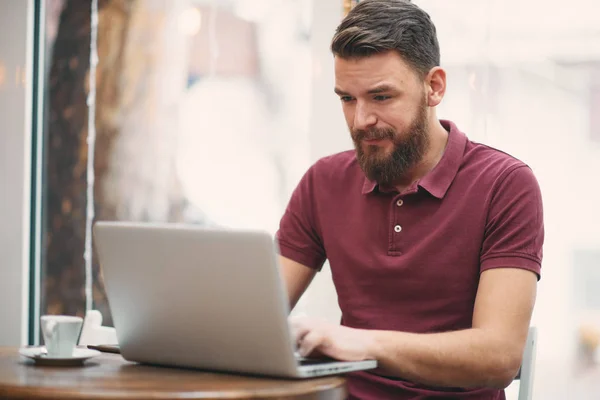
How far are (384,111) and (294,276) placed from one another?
0.41 meters

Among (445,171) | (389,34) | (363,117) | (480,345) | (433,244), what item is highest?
(389,34)

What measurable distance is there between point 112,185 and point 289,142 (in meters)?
0.82

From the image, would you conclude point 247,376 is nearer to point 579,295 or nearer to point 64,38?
point 579,295

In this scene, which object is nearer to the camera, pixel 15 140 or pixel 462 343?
pixel 462 343

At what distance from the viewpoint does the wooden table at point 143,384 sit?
1.20m

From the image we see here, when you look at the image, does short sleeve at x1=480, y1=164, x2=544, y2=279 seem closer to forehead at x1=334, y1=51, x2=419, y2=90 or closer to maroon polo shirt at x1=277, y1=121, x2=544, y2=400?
maroon polo shirt at x1=277, y1=121, x2=544, y2=400

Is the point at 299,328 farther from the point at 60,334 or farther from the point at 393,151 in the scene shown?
the point at 393,151

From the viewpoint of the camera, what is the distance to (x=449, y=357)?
151 cm

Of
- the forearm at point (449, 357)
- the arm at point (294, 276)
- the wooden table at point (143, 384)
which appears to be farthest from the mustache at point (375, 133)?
the wooden table at point (143, 384)

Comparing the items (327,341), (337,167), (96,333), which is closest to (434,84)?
(337,167)

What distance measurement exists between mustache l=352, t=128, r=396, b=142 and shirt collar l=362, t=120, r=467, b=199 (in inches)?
4.3

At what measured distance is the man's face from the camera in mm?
1771

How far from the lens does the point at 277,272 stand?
1.28 m

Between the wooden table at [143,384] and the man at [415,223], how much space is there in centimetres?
37
